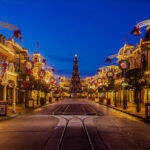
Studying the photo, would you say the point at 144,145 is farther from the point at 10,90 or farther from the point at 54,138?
the point at 10,90

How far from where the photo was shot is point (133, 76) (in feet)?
97.6

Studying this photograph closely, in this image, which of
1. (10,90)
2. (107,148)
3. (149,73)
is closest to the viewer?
(107,148)

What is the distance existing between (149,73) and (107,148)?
32.8 m

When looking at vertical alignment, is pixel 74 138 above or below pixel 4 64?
below

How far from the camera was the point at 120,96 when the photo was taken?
66500 millimetres

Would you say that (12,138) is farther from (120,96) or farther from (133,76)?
(120,96)

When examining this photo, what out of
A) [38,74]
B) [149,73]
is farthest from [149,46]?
[38,74]

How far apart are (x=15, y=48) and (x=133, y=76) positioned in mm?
27252

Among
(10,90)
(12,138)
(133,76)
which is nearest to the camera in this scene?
(12,138)

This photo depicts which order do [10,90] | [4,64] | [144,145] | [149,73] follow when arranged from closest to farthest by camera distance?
[144,145] → [4,64] → [149,73] → [10,90]

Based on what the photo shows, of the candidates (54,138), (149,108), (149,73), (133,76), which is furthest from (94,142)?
(149,73)

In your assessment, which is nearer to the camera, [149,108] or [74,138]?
[74,138]

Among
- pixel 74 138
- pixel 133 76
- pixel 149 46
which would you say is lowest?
pixel 74 138

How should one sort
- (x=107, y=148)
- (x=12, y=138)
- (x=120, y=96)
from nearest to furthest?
(x=107, y=148) → (x=12, y=138) → (x=120, y=96)
